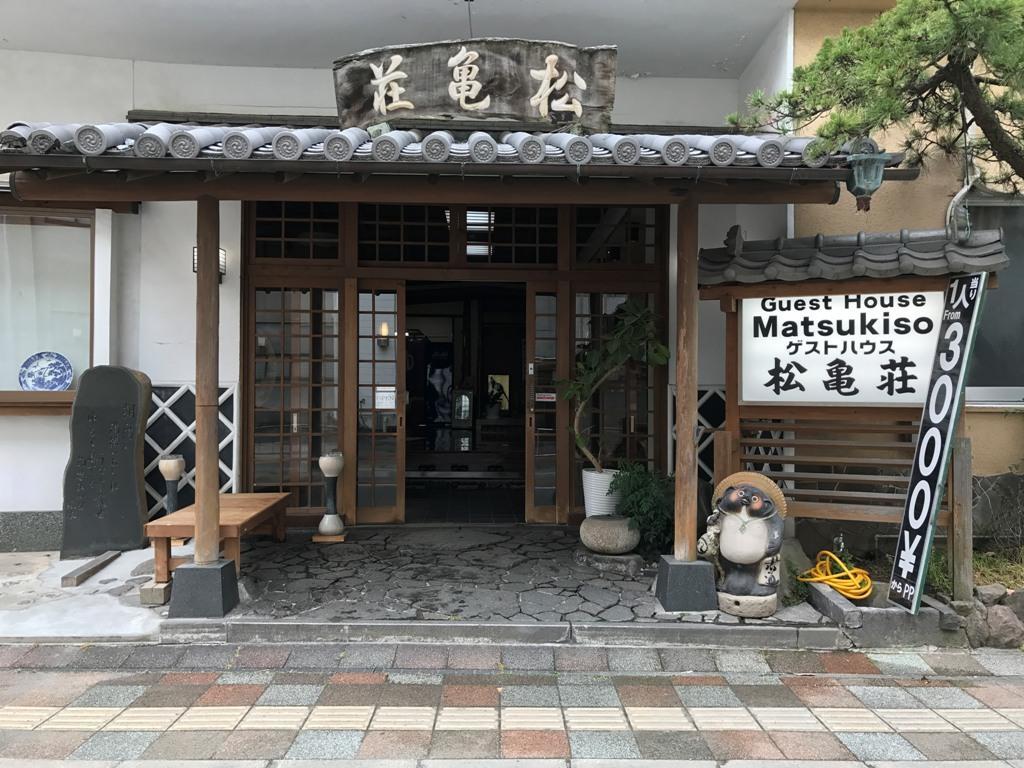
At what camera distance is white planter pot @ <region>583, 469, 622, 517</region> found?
251 inches

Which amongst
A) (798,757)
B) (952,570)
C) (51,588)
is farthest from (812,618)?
(51,588)

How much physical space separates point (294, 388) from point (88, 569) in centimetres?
275

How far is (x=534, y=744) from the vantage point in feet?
11.6

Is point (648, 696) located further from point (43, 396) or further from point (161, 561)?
point (43, 396)

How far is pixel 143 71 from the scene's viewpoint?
23.7 ft

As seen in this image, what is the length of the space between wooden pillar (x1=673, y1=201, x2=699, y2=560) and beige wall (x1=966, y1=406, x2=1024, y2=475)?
10.7 ft

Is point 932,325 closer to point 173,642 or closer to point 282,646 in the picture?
point 282,646

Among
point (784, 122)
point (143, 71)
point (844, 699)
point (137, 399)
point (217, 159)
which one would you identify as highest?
point (143, 71)

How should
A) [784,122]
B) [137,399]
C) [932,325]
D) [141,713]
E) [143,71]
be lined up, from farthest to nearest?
[143,71], [137,399], [784,122], [932,325], [141,713]

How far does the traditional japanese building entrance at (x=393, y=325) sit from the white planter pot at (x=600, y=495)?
3.59 ft

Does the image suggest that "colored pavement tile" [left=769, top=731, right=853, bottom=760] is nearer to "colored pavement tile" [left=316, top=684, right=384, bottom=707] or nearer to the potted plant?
"colored pavement tile" [left=316, top=684, right=384, bottom=707]

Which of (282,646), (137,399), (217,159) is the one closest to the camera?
(217,159)

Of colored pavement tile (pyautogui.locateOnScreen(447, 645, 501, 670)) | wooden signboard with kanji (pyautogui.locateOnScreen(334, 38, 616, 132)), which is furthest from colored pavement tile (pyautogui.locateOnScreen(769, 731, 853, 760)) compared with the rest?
wooden signboard with kanji (pyautogui.locateOnScreen(334, 38, 616, 132))

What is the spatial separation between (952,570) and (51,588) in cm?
768
